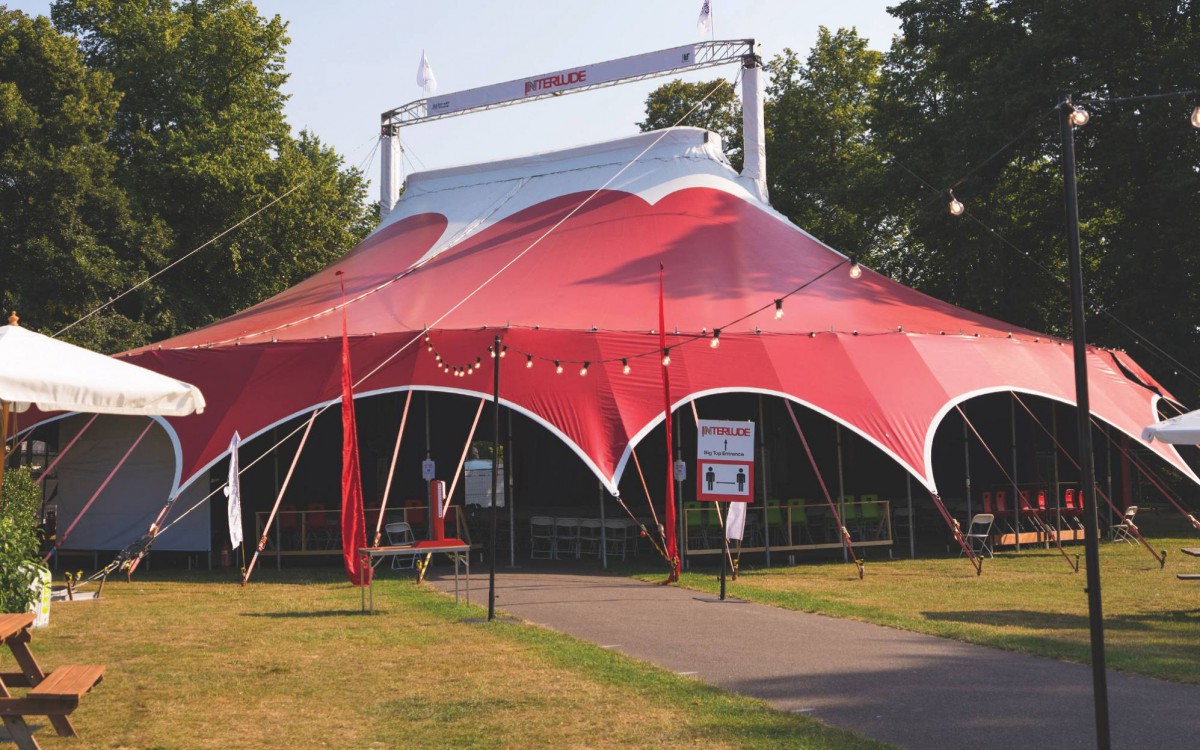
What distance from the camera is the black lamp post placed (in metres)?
4.41

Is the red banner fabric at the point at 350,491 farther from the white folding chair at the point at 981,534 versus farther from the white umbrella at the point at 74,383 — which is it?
the white folding chair at the point at 981,534

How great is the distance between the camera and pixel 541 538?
1691 centimetres

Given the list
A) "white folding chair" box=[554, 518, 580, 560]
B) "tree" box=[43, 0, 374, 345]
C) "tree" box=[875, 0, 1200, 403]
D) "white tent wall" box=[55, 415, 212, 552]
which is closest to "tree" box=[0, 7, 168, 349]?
"tree" box=[43, 0, 374, 345]

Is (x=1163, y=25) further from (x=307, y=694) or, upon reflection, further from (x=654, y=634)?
(x=307, y=694)

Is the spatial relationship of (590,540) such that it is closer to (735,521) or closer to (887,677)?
(735,521)

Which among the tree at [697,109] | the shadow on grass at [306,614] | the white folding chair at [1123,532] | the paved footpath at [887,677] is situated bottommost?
the paved footpath at [887,677]

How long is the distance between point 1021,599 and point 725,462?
307 cm

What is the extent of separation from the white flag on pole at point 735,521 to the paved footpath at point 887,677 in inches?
35.8

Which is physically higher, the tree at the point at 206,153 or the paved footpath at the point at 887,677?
the tree at the point at 206,153

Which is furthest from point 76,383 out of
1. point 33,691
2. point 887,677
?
point 887,677

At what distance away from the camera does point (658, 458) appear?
64.7 feet

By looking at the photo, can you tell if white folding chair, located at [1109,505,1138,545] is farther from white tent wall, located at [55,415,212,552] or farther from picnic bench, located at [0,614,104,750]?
picnic bench, located at [0,614,104,750]

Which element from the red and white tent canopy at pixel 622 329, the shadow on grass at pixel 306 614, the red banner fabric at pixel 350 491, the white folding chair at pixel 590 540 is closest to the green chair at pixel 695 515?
the white folding chair at pixel 590 540

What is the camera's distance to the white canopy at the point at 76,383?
6668mm
